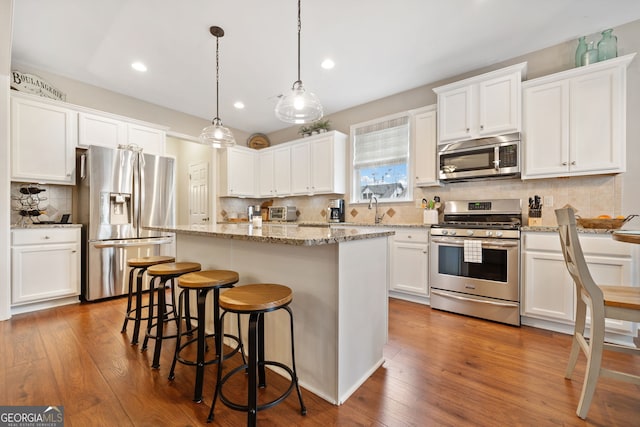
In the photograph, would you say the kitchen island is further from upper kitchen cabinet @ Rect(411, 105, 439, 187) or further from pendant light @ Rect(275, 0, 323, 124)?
upper kitchen cabinet @ Rect(411, 105, 439, 187)

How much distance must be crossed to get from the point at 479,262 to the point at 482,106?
1.68 metres

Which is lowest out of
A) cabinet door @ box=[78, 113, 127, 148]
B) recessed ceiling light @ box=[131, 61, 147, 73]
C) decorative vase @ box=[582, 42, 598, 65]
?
Result: cabinet door @ box=[78, 113, 127, 148]

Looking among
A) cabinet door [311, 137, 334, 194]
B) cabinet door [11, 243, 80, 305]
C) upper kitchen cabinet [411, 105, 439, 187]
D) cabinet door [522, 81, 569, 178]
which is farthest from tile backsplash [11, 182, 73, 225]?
cabinet door [522, 81, 569, 178]

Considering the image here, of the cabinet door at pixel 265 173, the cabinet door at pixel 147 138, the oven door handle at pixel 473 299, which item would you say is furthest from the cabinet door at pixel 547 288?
the cabinet door at pixel 147 138

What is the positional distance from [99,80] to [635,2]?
5.69m

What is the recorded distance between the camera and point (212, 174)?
17.1ft

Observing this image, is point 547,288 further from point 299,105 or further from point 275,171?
point 275,171

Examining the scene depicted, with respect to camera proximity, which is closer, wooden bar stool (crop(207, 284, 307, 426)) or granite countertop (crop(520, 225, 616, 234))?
wooden bar stool (crop(207, 284, 307, 426))

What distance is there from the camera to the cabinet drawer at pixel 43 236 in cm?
286

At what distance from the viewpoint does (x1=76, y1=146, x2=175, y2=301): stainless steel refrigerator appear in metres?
3.29

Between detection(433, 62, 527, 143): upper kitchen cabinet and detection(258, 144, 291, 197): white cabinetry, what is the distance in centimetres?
268

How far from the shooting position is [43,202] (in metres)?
3.35

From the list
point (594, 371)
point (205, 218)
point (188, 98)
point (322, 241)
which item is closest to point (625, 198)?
point (594, 371)

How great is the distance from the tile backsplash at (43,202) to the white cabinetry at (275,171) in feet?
9.39
